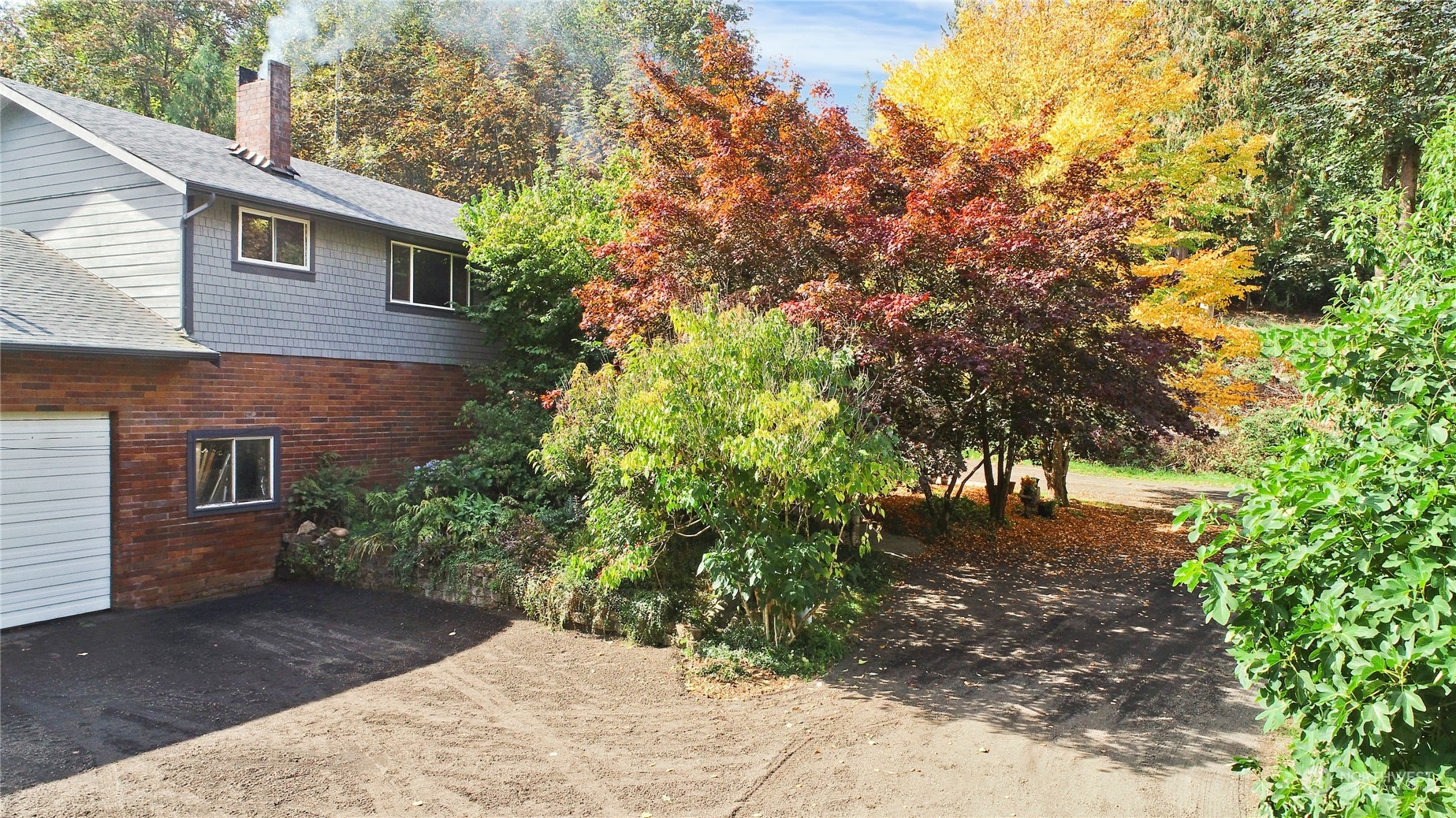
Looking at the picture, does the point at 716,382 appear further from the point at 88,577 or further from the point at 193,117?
the point at 193,117

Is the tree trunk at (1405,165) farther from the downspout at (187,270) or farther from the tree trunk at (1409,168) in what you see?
the downspout at (187,270)

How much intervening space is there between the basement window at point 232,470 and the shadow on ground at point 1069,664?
26.3 feet

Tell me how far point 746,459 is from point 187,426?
7.50 metres

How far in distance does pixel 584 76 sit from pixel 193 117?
13.5m

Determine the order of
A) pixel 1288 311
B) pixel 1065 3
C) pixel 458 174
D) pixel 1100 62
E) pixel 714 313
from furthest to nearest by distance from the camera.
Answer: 1. pixel 1288 311
2. pixel 458 174
3. pixel 1065 3
4. pixel 1100 62
5. pixel 714 313

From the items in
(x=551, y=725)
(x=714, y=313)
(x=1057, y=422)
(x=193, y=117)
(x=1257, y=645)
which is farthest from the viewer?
(x=193, y=117)

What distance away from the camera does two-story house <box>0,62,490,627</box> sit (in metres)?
8.93

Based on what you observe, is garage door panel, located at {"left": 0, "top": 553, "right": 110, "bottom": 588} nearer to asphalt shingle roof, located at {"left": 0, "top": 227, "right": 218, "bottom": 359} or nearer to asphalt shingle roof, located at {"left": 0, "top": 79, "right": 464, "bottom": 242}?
asphalt shingle roof, located at {"left": 0, "top": 227, "right": 218, "bottom": 359}

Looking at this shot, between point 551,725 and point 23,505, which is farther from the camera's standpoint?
point 23,505

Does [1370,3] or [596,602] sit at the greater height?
[1370,3]

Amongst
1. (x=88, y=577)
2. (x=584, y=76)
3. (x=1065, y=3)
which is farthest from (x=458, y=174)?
(x=88, y=577)

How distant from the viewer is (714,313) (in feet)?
27.1

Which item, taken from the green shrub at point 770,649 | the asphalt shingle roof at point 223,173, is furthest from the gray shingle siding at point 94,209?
the green shrub at point 770,649

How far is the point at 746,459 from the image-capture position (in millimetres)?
6754
